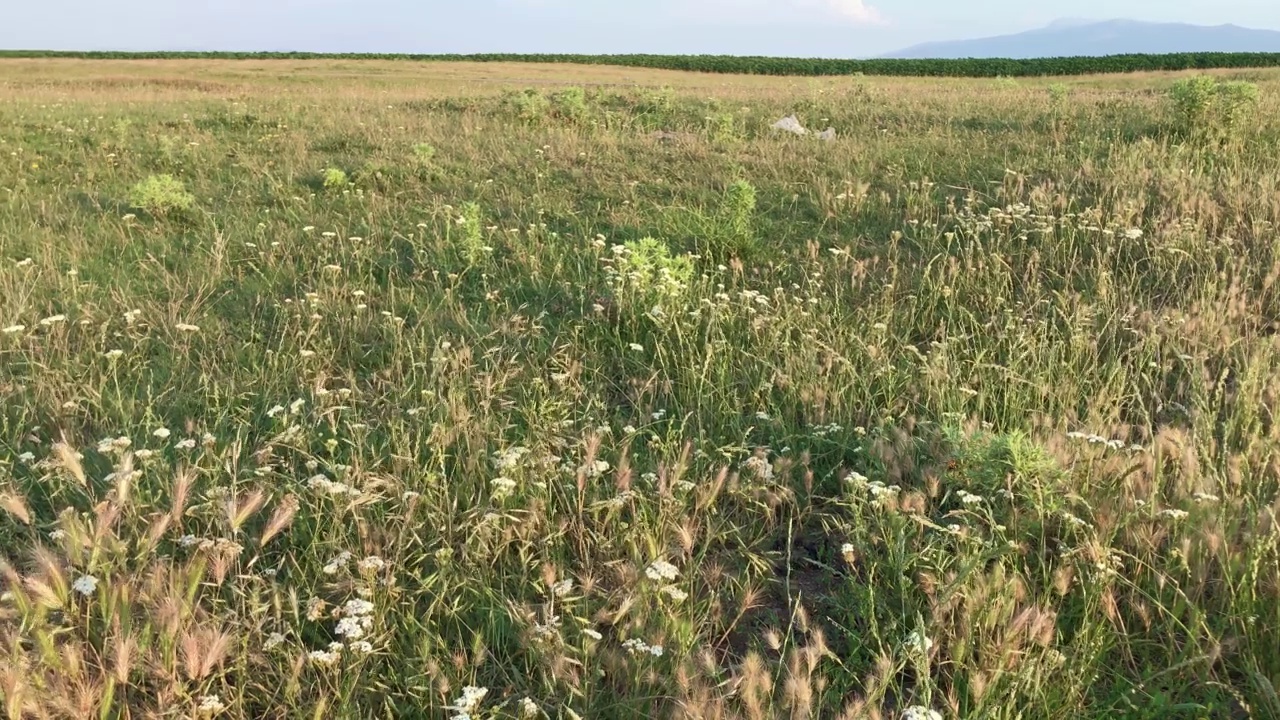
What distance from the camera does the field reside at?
6.63 feet

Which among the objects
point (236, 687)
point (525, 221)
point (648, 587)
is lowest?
point (236, 687)

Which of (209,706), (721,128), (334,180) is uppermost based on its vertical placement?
(721,128)

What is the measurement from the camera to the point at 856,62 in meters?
56.3

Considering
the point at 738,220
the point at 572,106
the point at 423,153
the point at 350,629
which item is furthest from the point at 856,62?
the point at 350,629

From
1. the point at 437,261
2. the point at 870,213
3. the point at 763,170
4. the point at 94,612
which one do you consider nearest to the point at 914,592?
the point at 94,612

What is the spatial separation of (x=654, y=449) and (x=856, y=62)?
193ft

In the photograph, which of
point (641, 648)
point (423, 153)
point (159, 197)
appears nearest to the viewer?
point (641, 648)

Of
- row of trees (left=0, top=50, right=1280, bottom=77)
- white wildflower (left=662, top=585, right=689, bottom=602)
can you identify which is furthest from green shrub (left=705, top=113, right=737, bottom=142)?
row of trees (left=0, top=50, right=1280, bottom=77)

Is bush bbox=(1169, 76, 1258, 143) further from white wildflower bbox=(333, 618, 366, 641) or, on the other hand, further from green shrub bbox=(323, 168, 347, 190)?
white wildflower bbox=(333, 618, 366, 641)

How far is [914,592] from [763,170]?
6.15 meters

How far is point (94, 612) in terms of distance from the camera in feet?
7.16

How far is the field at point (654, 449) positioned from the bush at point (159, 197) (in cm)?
3

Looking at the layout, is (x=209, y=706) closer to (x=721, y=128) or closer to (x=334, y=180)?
(x=334, y=180)

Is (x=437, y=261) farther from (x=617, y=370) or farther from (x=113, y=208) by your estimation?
(x=113, y=208)
